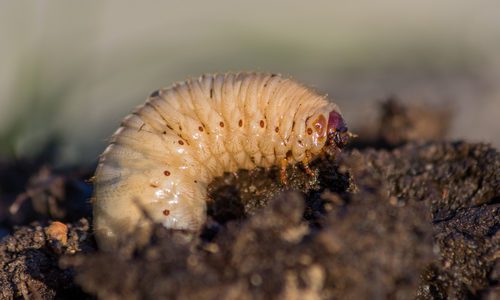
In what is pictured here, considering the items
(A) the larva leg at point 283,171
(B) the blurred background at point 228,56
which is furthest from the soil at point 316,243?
(B) the blurred background at point 228,56

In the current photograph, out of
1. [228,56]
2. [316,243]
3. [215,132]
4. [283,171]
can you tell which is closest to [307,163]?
[283,171]

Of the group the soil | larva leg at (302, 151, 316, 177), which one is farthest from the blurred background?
larva leg at (302, 151, 316, 177)

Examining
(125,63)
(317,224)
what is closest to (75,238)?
(317,224)

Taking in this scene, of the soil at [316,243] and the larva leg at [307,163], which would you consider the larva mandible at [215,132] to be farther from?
the soil at [316,243]

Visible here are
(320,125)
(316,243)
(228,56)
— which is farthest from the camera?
(228,56)

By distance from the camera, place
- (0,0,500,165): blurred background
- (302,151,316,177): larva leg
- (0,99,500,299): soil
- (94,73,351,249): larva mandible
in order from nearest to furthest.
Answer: (0,99,500,299): soil
(94,73,351,249): larva mandible
(302,151,316,177): larva leg
(0,0,500,165): blurred background

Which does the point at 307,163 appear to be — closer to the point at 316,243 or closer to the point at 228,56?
the point at 316,243

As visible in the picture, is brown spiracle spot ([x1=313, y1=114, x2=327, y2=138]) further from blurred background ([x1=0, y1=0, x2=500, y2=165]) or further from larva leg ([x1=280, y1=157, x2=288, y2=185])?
blurred background ([x1=0, y1=0, x2=500, y2=165])
